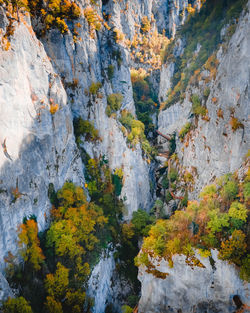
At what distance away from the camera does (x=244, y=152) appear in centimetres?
1947

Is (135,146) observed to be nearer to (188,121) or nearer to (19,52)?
(188,121)

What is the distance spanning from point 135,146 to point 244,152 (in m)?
16.1

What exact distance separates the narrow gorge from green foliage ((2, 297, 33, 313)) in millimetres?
64

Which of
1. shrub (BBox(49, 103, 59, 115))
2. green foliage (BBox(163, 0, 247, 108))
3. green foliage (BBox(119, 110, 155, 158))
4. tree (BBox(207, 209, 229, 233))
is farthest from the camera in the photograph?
green foliage (BBox(119, 110, 155, 158))

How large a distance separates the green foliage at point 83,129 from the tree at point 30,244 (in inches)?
457

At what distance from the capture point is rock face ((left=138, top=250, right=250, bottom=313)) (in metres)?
16.8

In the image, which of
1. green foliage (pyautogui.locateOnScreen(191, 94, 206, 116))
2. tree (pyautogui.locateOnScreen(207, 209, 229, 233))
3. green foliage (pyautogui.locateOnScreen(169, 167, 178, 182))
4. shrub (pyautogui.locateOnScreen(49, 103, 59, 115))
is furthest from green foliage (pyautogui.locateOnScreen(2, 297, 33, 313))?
green foliage (pyautogui.locateOnScreen(191, 94, 206, 116))

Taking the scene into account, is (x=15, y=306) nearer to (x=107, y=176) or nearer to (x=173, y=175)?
(x=107, y=176)

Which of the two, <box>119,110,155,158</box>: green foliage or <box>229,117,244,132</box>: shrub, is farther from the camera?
<box>119,110,155,158</box>: green foliage

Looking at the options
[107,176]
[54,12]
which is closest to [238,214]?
[107,176]

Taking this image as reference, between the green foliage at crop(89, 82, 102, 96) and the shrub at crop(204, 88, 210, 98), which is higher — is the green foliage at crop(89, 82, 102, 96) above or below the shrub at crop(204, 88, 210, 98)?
above

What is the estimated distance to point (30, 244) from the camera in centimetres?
1814

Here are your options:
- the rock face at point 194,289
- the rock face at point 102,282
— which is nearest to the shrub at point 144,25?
the rock face at point 102,282

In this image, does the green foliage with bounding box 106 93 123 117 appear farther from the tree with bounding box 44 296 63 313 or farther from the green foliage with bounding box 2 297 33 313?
the green foliage with bounding box 2 297 33 313
